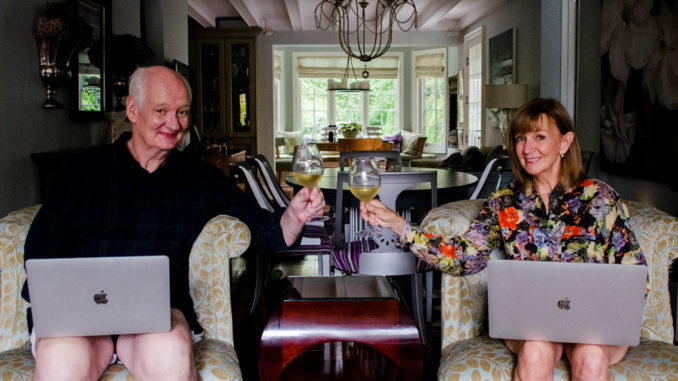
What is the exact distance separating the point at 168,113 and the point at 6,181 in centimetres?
181

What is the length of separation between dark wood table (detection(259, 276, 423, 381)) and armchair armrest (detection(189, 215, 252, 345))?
0.16m

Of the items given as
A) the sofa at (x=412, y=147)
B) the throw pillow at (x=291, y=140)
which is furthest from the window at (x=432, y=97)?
the throw pillow at (x=291, y=140)

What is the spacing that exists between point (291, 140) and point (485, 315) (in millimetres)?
9710

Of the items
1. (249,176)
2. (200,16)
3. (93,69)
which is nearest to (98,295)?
(249,176)

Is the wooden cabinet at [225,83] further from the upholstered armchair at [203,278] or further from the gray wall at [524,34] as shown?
the upholstered armchair at [203,278]

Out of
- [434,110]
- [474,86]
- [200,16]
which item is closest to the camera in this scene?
[474,86]

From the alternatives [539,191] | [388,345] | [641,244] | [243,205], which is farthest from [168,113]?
[641,244]

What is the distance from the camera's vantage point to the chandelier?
16.4 ft

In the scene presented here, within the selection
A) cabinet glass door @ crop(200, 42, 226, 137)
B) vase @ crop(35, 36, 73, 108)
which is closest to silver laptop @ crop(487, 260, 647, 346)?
vase @ crop(35, 36, 73, 108)

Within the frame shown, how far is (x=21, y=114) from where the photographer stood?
3348 mm

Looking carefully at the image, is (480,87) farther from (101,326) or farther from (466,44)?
(101,326)

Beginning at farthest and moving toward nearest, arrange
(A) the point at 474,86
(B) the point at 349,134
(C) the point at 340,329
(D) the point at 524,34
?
(B) the point at 349,134
(A) the point at 474,86
(D) the point at 524,34
(C) the point at 340,329

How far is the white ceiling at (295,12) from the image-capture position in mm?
7973

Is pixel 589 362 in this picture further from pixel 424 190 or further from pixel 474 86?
pixel 474 86
